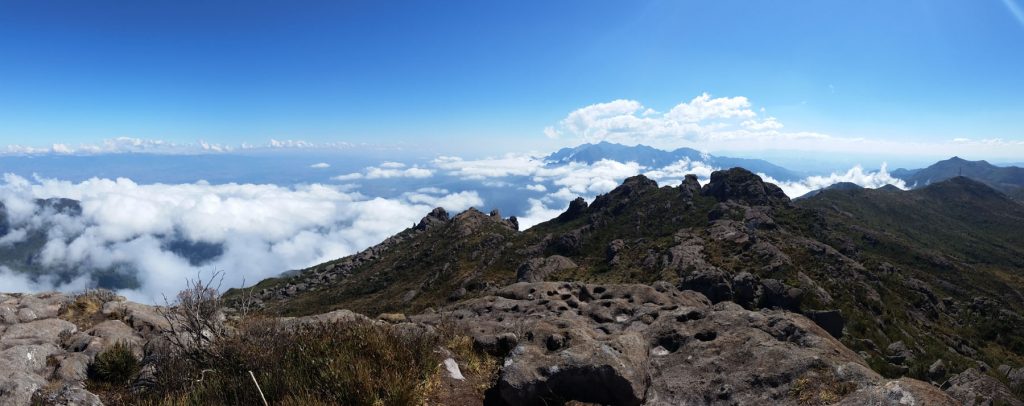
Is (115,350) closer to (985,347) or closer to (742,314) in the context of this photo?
(742,314)

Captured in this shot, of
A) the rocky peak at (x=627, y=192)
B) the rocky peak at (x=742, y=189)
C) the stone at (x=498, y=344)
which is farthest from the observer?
the rocky peak at (x=627, y=192)

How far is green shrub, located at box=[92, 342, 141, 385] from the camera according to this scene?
998 cm

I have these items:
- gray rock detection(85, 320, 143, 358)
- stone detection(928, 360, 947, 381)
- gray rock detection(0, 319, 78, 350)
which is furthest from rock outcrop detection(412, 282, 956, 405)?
stone detection(928, 360, 947, 381)

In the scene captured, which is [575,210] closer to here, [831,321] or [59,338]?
[831,321]

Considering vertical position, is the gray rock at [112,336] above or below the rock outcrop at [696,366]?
below

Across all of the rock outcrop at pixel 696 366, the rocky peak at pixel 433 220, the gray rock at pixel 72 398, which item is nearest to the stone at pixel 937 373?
the rock outcrop at pixel 696 366

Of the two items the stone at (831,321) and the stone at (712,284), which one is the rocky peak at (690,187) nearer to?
the stone at (712,284)

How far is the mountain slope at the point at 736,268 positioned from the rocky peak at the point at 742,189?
1.66 feet

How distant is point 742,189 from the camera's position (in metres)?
120

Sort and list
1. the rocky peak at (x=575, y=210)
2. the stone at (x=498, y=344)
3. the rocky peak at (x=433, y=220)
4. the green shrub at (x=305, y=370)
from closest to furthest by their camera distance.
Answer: the green shrub at (x=305, y=370) < the stone at (x=498, y=344) < the rocky peak at (x=575, y=210) < the rocky peak at (x=433, y=220)

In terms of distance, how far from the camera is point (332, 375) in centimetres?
634

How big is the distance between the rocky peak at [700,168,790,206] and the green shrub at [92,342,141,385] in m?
124

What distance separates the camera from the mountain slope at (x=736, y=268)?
151 feet

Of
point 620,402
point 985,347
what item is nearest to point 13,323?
point 620,402
